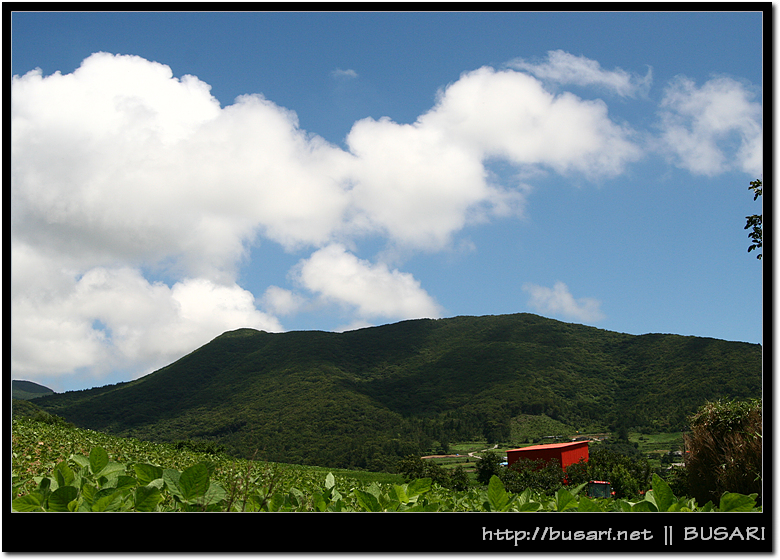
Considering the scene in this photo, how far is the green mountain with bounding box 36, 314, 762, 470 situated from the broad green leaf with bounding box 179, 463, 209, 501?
98.9 ft

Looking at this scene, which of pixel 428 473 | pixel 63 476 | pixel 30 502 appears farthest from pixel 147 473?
pixel 428 473

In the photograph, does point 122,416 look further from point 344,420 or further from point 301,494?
point 301,494

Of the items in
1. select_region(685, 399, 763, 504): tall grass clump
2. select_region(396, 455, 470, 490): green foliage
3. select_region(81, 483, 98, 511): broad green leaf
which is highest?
select_region(81, 483, 98, 511): broad green leaf

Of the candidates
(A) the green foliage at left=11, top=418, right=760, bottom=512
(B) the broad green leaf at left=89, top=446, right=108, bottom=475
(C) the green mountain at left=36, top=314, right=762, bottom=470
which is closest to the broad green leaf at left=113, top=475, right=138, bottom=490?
(A) the green foliage at left=11, top=418, right=760, bottom=512

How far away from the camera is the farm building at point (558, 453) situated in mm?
27984

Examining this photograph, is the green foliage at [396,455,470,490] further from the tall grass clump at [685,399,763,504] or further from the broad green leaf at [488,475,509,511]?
the broad green leaf at [488,475,509,511]

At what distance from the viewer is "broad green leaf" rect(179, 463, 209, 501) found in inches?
75.5

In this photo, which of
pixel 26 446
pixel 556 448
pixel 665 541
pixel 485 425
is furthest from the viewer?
pixel 485 425

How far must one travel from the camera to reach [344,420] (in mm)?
48750

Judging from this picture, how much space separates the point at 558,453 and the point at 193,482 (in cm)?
2948

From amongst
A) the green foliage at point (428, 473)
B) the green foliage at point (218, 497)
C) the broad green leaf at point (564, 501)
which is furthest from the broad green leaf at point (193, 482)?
the green foliage at point (428, 473)

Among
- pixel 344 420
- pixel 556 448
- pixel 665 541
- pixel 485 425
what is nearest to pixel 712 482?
pixel 665 541

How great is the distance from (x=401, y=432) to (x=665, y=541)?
182 ft

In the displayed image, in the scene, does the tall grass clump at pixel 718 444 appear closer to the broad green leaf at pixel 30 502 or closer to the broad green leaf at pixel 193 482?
the broad green leaf at pixel 193 482
